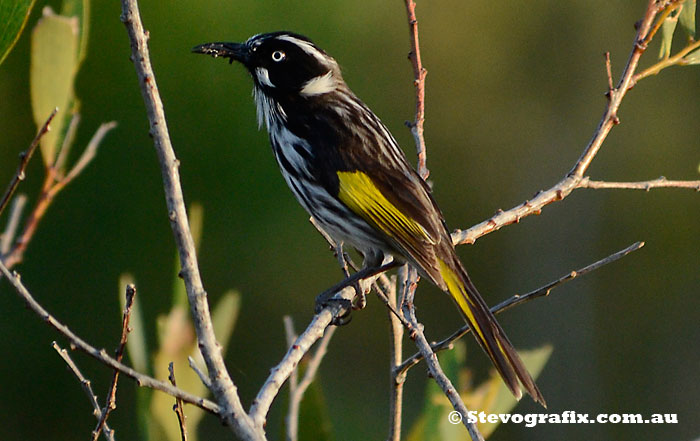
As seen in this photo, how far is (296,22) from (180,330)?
19.7 ft

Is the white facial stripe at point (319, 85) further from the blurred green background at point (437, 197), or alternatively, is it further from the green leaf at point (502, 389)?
the green leaf at point (502, 389)

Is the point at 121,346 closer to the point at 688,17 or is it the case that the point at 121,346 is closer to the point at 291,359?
the point at 291,359

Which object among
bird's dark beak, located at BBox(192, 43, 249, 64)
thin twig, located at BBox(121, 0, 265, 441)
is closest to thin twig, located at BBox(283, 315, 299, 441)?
thin twig, located at BBox(121, 0, 265, 441)

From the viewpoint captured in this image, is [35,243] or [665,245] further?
[665,245]

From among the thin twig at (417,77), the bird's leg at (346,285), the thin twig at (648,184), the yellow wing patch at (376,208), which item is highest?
the thin twig at (417,77)

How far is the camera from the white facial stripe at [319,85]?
144 inches

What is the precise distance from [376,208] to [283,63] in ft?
2.64

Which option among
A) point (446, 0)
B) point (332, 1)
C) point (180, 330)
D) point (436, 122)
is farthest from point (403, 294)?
point (446, 0)

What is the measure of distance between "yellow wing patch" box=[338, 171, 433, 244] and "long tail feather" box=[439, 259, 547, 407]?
186 millimetres

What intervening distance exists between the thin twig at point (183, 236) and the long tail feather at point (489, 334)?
99cm

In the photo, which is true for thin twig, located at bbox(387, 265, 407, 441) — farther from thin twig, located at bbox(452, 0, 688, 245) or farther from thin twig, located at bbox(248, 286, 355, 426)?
thin twig, located at bbox(452, 0, 688, 245)

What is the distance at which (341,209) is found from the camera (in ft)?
10.8

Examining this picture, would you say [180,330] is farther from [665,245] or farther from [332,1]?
[665,245]
